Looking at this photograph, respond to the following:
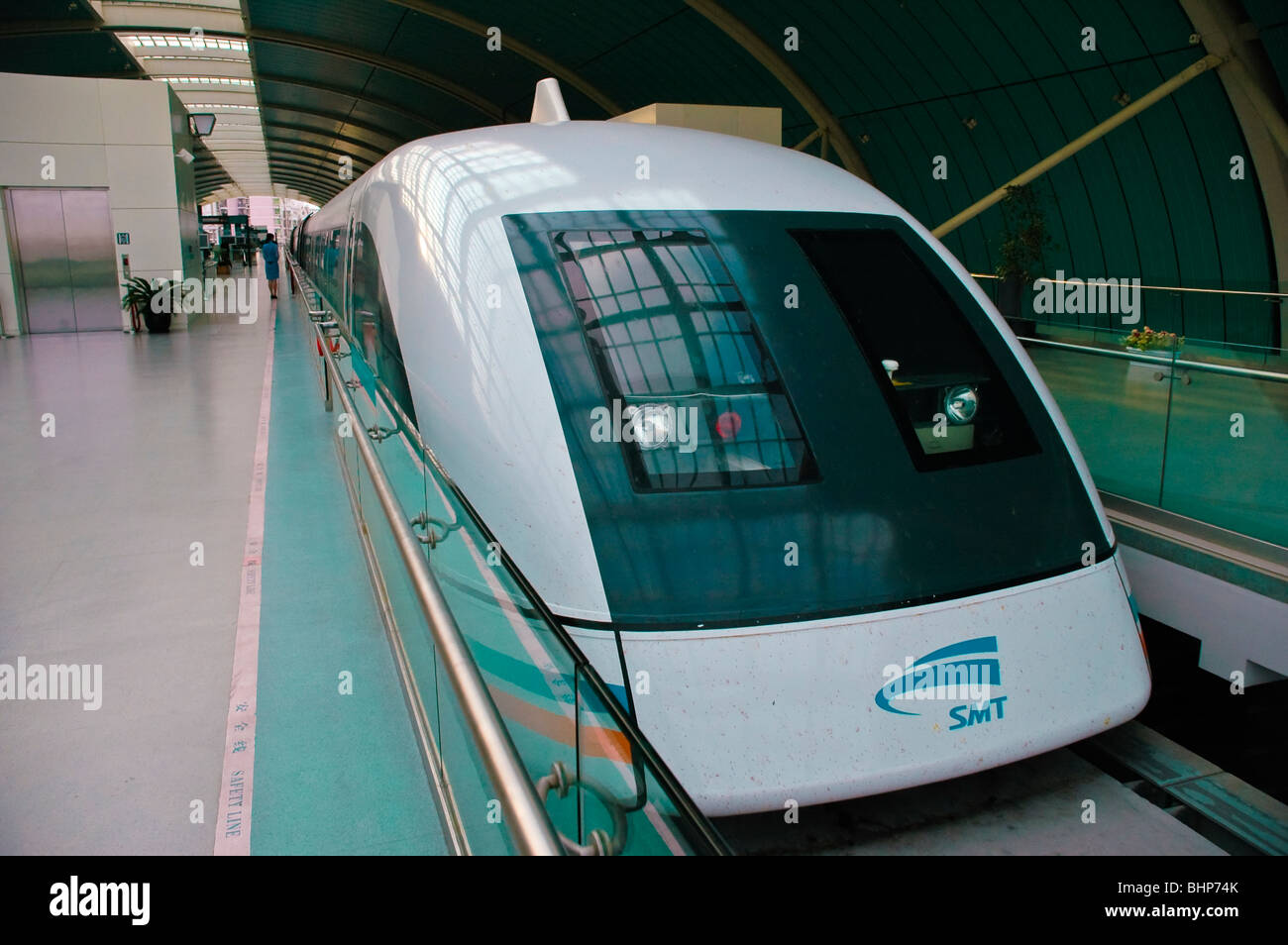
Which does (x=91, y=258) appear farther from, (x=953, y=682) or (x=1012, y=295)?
(x=953, y=682)

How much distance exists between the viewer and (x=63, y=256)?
16250 millimetres

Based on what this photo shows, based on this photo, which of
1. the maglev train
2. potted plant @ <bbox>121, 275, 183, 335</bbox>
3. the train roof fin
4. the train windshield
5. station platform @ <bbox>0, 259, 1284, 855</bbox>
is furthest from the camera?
potted plant @ <bbox>121, 275, 183, 335</bbox>

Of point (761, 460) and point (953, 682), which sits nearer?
point (953, 682)

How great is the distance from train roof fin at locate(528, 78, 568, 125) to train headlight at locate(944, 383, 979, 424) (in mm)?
2878

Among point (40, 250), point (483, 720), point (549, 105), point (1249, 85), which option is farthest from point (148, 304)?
point (483, 720)

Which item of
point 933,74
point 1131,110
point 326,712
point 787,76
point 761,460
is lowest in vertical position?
point 326,712

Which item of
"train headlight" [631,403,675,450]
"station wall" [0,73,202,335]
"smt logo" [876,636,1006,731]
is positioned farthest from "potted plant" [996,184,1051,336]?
"smt logo" [876,636,1006,731]

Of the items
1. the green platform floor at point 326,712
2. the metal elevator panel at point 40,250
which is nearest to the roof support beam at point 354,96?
the metal elevator panel at point 40,250

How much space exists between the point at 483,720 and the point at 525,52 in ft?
88.9

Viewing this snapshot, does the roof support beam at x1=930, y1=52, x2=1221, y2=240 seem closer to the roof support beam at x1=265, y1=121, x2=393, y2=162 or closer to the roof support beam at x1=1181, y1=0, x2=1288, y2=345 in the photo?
the roof support beam at x1=1181, y1=0, x2=1288, y2=345

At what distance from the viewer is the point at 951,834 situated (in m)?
3.17

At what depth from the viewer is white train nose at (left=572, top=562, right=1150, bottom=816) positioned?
9.24 feet
